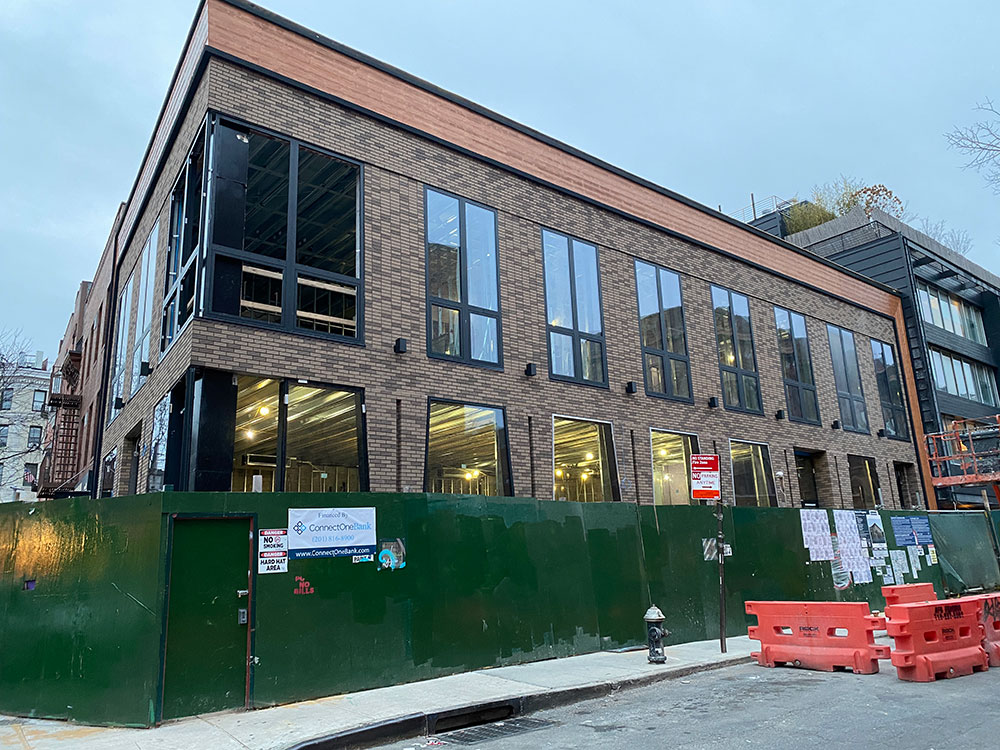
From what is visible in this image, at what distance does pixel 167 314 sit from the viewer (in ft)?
44.0

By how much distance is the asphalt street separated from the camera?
6.28m

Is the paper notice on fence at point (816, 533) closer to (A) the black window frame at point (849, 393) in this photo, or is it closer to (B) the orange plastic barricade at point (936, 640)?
(B) the orange plastic barricade at point (936, 640)

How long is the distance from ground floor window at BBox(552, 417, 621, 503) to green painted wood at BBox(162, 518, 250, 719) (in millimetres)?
7936

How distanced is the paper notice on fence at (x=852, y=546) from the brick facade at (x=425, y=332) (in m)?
2.76

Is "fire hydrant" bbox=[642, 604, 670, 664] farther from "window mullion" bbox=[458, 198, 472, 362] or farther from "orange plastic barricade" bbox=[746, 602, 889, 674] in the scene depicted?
"window mullion" bbox=[458, 198, 472, 362]

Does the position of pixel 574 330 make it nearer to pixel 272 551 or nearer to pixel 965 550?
pixel 272 551

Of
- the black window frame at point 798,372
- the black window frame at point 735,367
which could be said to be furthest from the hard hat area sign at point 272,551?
the black window frame at point 798,372

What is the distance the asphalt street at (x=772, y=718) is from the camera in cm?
628

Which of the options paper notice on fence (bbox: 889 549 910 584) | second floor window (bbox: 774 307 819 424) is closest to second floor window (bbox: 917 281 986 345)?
second floor window (bbox: 774 307 819 424)

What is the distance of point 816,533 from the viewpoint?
15.4m

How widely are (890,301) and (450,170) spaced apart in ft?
67.2

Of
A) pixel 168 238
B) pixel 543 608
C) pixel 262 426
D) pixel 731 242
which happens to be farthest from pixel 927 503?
pixel 168 238

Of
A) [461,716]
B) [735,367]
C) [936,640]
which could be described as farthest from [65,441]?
[936,640]

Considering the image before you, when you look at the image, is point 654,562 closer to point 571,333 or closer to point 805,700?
point 805,700
